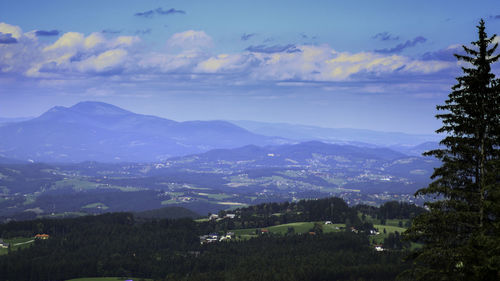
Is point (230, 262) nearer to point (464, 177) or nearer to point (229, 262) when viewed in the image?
point (229, 262)

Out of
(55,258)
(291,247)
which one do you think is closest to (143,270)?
(55,258)

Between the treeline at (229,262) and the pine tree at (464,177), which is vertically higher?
the pine tree at (464,177)

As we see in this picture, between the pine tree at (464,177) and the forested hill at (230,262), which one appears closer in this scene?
the pine tree at (464,177)

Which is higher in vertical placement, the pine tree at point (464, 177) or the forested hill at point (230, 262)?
the pine tree at point (464, 177)

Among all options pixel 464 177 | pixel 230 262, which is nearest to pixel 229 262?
pixel 230 262

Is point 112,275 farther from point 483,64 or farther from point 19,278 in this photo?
point 483,64

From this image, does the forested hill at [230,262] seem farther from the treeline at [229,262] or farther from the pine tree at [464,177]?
the pine tree at [464,177]

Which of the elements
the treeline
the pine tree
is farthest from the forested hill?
the pine tree

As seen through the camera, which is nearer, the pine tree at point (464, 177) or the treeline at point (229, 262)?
the pine tree at point (464, 177)

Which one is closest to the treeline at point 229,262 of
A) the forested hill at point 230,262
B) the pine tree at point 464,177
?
the forested hill at point 230,262
